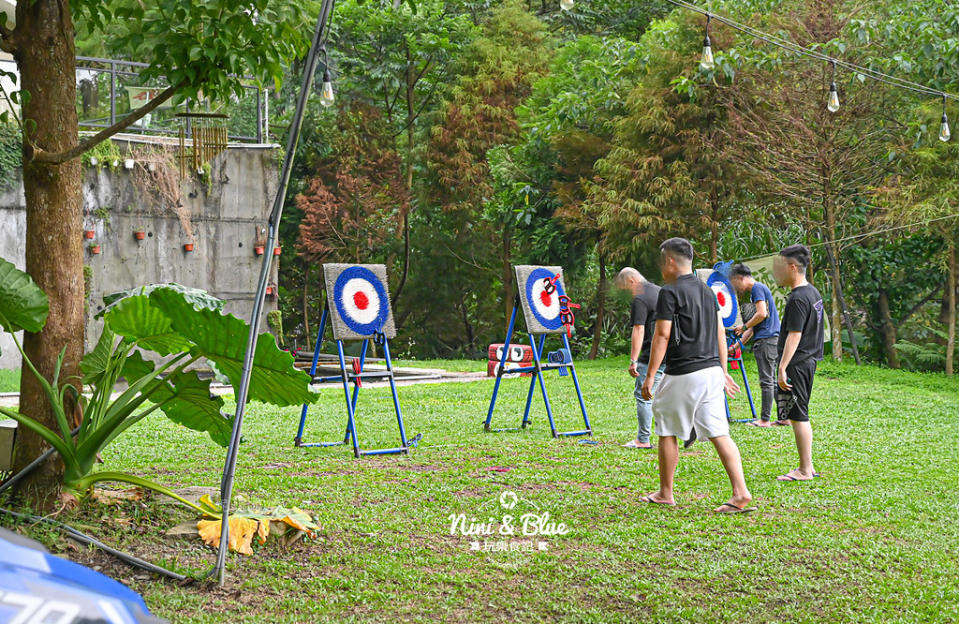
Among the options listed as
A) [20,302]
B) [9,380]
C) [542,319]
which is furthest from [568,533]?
[9,380]

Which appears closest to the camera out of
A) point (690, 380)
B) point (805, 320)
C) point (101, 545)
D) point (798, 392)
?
point (101, 545)

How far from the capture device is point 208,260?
18125 mm

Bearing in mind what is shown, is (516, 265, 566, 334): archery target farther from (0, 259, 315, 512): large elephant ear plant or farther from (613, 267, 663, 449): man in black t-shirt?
(0, 259, 315, 512): large elephant ear plant

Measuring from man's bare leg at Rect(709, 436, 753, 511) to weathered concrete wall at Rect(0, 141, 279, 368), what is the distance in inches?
517

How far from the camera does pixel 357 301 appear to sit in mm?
8188

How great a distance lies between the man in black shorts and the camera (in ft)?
21.8

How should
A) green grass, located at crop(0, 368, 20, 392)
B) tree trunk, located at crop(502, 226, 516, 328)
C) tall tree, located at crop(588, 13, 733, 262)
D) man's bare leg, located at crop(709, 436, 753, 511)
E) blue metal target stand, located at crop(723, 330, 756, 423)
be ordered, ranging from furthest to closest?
tree trunk, located at crop(502, 226, 516, 328), tall tree, located at crop(588, 13, 733, 262), green grass, located at crop(0, 368, 20, 392), blue metal target stand, located at crop(723, 330, 756, 423), man's bare leg, located at crop(709, 436, 753, 511)

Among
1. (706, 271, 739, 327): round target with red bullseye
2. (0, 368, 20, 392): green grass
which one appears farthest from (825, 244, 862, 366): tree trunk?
(0, 368, 20, 392): green grass

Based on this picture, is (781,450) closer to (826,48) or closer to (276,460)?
(276,460)

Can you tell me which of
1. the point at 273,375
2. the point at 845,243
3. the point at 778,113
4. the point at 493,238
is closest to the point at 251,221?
the point at 493,238

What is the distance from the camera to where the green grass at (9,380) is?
44.3 ft

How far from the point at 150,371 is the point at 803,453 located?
174 inches

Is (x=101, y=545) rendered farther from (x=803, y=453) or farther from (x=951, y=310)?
(x=951, y=310)

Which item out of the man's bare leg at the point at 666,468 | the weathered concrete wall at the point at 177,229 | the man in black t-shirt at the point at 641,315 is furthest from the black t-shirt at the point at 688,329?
the weathered concrete wall at the point at 177,229
